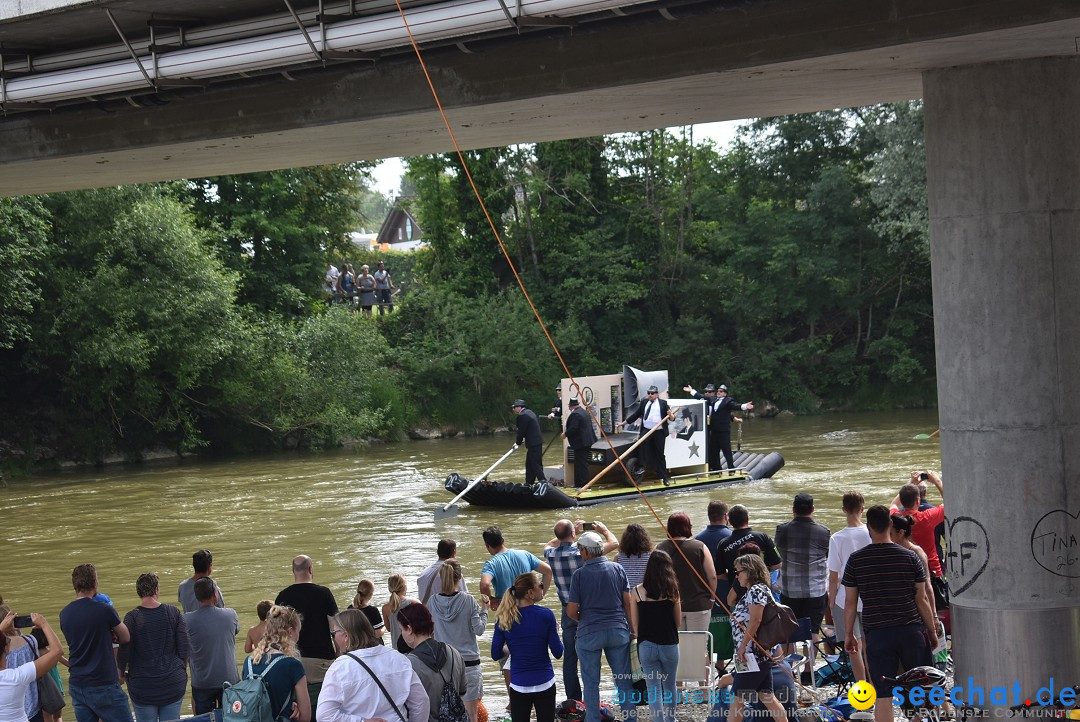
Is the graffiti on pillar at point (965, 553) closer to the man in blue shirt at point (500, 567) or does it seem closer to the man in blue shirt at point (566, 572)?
the man in blue shirt at point (566, 572)

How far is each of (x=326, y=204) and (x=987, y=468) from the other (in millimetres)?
39922

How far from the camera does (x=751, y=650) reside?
7.31m

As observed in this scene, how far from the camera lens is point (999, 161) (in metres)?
7.64

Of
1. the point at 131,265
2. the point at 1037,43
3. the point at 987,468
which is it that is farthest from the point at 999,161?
the point at 131,265

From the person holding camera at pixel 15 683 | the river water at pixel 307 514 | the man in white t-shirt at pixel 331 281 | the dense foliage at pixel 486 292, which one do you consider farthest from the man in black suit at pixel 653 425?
the man in white t-shirt at pixel 331 281

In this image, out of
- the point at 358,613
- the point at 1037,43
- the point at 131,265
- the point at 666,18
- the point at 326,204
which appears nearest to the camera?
the point at 358,613

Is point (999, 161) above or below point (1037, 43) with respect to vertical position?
below

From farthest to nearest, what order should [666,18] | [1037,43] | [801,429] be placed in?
[801,429]
[666,18]
[1037,43]

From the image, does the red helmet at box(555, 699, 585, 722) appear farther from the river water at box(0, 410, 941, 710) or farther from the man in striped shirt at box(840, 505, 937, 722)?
the river water at box(0, 410, 941, 710)

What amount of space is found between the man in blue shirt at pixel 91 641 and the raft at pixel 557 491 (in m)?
13.1

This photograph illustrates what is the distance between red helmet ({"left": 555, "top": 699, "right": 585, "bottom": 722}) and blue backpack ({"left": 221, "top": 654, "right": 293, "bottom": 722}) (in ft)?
7.50

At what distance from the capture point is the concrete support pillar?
299 inches

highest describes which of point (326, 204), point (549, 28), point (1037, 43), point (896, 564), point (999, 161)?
point (326, 204)

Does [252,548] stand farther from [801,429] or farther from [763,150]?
[763,150]
